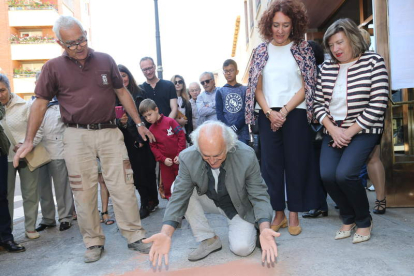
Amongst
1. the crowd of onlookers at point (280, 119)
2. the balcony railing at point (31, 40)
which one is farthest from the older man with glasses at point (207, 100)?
the balcony railing at point (31, 40)

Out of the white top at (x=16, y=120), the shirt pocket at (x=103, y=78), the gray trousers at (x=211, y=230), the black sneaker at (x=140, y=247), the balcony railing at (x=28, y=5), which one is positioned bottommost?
the black sneaker at (x=140, y=247)

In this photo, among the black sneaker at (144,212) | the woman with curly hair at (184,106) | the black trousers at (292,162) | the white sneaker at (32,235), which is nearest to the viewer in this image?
the black trousers at (292,162)

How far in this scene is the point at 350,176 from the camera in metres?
2.70

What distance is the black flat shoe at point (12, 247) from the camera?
3262 mm

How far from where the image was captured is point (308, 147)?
10.2 ft

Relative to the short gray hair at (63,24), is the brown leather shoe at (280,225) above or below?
below

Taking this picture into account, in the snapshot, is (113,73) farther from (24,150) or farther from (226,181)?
(226,181)

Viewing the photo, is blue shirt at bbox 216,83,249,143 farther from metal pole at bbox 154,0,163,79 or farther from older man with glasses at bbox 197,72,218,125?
metal pole at bbox 154,0,163,79

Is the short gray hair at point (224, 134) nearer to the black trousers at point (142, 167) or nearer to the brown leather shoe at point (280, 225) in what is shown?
the brown leather shoe at point (280, 225)

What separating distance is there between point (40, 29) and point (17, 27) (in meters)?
1.59

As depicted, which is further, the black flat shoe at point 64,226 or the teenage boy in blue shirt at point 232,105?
the teenage boy in blue shirt at point 232,105

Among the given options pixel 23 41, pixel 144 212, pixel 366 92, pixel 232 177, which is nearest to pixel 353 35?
pixel 366 92

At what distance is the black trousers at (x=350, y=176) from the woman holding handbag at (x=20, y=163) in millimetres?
2852

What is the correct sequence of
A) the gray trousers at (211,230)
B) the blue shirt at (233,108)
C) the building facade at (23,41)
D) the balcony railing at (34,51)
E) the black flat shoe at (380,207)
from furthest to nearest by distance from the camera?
the balcony railing at (34,51), the building facade at (23,41), the blue shirt at (233,108), the black flat shoe at (380,207), the gray trousers at (211,230)
